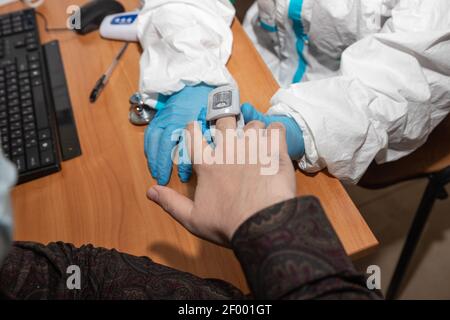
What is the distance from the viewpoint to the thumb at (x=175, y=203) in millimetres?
461

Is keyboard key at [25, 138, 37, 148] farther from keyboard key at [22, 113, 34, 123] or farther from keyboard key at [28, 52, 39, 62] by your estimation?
keyboard key at [28, 52, 39, 62]

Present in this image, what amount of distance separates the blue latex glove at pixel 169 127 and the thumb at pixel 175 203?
9cm

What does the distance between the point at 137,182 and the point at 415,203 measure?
1030 millimetres

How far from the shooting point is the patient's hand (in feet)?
1.39

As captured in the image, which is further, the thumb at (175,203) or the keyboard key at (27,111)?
the keyboard key at (27,111)

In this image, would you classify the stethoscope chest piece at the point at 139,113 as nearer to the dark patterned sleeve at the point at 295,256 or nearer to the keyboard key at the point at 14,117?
the keyboard key at the point at 14,117

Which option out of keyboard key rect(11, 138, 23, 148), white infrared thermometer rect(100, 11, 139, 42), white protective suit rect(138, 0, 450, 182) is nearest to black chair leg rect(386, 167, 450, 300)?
white protective suit rect(138, 0, 450, 182)

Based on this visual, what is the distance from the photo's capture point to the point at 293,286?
0.36 metres

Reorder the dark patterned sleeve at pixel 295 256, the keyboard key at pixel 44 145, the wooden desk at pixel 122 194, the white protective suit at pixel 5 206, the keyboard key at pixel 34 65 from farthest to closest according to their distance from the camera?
the keyboard key at pixel 34 65 → the keyboard key at pixel 44 145 → the wooden desk at pixel 122 194 → the dark patterned sleeve at pixel 295 256 → the white protective suit at pixel 5 206

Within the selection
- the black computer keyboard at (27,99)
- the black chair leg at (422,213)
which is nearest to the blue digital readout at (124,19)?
the black computer keyboard at (27,99)

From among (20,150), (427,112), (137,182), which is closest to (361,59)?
(427,112)

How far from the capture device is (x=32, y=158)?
24.4 inches

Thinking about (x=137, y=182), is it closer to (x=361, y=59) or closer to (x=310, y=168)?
(x=310, y=168)

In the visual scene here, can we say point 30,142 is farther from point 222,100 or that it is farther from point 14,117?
point 222,100
